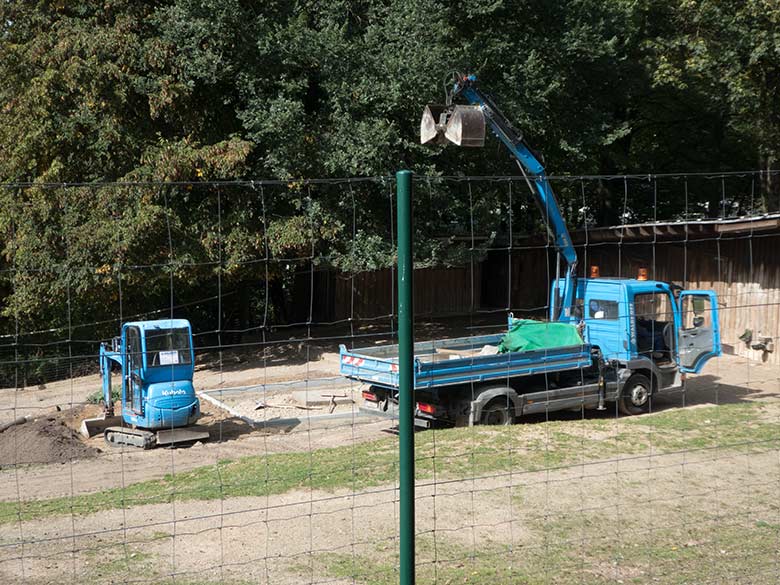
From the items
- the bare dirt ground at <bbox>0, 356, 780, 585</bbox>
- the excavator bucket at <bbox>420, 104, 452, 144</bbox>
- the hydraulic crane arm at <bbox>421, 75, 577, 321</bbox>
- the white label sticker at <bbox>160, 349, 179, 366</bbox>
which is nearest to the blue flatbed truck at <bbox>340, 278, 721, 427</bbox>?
the hydraulic crane arm at <bbox>421, 75, 577, 321</bbox>

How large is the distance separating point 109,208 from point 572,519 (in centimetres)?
1406

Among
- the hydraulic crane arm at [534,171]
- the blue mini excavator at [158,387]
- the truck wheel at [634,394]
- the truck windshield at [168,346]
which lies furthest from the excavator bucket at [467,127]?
the truck wheel at [634,394]

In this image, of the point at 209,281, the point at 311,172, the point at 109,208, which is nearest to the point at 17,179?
the point at 109,208

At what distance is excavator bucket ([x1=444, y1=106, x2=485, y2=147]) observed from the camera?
4773 millimetres

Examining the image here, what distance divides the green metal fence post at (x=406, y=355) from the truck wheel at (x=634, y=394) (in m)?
10.3

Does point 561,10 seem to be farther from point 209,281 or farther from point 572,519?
point 572,519

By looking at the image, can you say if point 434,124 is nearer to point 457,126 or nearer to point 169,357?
point 457,126

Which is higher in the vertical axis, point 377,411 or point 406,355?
point 406,355

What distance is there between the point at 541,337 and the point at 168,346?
19.3 ft

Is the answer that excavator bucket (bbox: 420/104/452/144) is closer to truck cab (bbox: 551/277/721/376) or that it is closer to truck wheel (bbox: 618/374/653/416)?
truck cab (bbox: 551/277/721/376)

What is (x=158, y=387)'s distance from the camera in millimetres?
12922

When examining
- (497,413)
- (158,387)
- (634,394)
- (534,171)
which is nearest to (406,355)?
(497,413)

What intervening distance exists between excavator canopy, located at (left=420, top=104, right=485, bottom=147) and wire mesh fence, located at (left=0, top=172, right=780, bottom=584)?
52.4 inches

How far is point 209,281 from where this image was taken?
21578 mm
